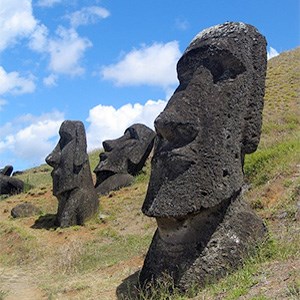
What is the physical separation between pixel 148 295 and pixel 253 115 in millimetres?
2852

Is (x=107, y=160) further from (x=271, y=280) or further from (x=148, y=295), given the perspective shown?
(x=271, y=280)

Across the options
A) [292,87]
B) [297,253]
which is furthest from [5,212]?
[292,87]

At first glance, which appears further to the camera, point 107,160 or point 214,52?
point 107,160

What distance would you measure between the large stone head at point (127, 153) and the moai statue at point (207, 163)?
37.9 feet

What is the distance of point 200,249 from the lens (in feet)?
22.2

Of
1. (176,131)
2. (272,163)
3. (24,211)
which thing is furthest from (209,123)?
(24,211)

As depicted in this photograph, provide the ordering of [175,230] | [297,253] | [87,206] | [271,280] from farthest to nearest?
1. [87,206]
2. [175,230]
3. [297,253]
4. [271,280]

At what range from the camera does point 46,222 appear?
15359 mm

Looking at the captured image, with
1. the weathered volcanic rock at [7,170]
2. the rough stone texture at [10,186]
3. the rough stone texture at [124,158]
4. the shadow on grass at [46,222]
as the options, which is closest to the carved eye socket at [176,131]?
the shadow on grass at [46,222]

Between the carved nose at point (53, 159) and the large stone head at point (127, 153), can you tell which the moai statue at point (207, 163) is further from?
the large stone head at point (127, 153)

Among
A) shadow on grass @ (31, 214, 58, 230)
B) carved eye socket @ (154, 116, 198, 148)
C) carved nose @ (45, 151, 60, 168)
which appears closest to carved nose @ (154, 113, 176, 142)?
carved eye socket @ (154, 116, 198, 148)

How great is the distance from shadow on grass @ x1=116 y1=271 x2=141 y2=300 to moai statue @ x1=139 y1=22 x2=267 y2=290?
0.19 metres

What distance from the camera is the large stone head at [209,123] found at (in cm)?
675

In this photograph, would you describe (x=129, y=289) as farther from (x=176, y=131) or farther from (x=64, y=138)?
(x=64, y=138)
